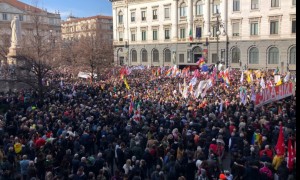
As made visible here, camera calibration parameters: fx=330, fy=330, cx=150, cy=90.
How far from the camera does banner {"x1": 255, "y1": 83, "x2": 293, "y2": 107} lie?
685 inches

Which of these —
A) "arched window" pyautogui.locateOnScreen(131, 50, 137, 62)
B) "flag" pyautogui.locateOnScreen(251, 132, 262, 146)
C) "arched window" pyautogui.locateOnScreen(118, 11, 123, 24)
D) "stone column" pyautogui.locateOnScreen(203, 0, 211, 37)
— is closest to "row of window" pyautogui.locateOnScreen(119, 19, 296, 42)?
"stone column" pyautogui.locateOnScreen(203, 0, 211, 37)

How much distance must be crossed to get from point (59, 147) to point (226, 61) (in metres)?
40.1

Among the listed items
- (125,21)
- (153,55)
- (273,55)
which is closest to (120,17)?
(125,21)

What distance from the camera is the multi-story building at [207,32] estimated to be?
4294 cm

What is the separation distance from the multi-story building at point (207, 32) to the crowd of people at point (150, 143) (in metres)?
20.7

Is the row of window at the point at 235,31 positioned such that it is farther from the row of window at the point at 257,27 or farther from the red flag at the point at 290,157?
the red flag at the point at 290,157

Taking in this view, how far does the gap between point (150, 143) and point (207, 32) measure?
4127 centimetres

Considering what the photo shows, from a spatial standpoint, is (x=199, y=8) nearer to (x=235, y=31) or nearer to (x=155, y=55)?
(x=235, y=31)

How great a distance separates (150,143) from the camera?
1171cm

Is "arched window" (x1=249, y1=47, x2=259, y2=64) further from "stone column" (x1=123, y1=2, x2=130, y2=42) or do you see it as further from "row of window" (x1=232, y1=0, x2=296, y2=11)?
"stone column" (x1=123, y1=2, x2=130, y2=42)

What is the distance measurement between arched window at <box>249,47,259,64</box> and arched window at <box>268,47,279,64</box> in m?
1.92

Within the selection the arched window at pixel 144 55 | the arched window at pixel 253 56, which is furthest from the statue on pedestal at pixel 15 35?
the arched window at pixel 253 56

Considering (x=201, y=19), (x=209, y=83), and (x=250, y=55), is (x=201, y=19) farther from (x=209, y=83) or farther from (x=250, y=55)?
(x=209, y=83)

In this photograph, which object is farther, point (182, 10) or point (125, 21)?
point (125, 21)
